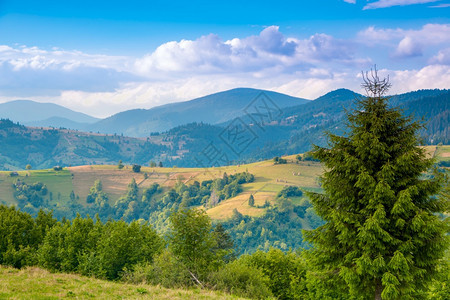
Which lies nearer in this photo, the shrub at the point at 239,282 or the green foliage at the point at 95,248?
the shrub at the point at 239,282

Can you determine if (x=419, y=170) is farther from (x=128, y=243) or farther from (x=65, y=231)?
(x=65, y=231)

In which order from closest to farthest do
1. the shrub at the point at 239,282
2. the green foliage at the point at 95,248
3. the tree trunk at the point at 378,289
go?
the tree trunk at the point at 378,289, the shrub at the point at 239,282, the green foliage at the point at 95,248

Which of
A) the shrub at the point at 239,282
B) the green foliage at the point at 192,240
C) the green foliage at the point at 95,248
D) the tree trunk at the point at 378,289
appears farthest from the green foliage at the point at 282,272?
the tree trunk at the point at 378,289

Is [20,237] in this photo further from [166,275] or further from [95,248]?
[166,275]

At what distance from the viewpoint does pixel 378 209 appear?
21.5 metres

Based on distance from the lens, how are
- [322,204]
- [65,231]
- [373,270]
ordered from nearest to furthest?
1. [373,270]
2. [322,204]
3. [65,231]

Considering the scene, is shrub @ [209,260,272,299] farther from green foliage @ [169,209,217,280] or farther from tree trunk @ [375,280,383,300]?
tree trunk @ [375,280,383,300]

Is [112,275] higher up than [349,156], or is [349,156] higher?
[349,156]

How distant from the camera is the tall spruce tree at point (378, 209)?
21453mm

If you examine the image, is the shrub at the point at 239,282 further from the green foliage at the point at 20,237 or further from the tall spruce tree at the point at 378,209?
the green foliage at the point at 20,237

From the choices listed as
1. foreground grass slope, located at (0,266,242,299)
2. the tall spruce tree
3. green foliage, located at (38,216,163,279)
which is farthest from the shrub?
green foliage, located at (38,216,163,279)

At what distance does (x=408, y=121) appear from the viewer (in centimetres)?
2397

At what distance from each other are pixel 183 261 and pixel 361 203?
18.4 metres

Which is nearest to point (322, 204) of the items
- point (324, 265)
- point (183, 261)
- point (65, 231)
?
point (324, 265)
